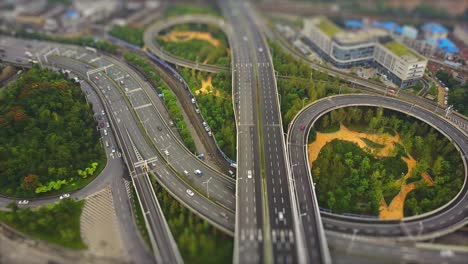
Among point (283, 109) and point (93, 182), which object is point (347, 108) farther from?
point (93, 182)

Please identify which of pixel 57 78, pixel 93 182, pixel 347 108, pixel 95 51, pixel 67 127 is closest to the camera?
pixel 93 182

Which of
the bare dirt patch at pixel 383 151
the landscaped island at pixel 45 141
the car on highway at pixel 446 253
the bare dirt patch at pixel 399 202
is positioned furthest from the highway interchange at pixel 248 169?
the landscaped island at pixel 45 141

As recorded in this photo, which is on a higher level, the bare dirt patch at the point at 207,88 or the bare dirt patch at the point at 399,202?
the bare dirt patch at the point at 207,88

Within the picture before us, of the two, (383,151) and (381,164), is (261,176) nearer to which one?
(381,164)

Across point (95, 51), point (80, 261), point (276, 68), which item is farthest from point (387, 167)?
point (95, 51)

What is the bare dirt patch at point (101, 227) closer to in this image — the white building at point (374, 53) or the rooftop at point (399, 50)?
the white building at point (374, 53)

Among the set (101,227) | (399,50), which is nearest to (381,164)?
(399,50)
